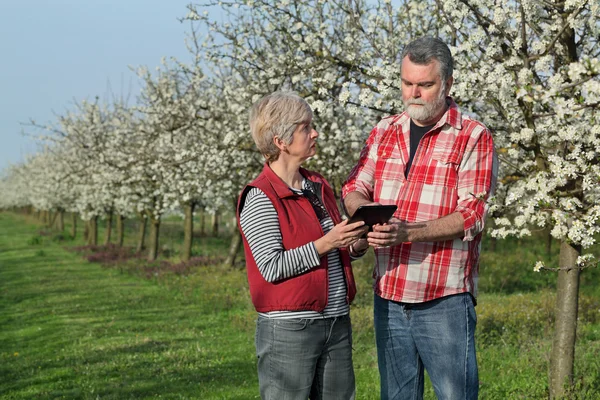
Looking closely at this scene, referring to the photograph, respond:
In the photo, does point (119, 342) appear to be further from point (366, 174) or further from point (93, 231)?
point (93, 231)

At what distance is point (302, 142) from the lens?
3.28 meters

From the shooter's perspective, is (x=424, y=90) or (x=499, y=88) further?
(x=499, y=88)

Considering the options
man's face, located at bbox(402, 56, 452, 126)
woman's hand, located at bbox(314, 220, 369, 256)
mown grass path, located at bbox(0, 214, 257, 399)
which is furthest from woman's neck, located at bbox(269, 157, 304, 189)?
mown grass path, located at bbox(0, 214, 257, 399)

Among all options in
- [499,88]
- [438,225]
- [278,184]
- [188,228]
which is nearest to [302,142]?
[278,184]

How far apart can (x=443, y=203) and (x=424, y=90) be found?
1.80 ft

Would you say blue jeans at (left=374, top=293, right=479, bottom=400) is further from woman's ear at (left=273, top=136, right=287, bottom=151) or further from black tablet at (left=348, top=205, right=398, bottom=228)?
woman's ear at (left=273, top=136, right=287, bottom=151)

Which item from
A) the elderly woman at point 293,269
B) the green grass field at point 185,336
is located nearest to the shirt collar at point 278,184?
the elderly woman at point 293,269

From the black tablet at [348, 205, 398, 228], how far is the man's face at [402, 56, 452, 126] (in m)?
0.58

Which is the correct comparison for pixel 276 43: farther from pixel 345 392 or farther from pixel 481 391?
pixel 345 392

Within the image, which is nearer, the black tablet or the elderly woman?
the black tablet

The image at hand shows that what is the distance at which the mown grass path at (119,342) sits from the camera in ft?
24.0

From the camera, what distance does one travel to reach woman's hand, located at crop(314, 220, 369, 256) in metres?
2.96

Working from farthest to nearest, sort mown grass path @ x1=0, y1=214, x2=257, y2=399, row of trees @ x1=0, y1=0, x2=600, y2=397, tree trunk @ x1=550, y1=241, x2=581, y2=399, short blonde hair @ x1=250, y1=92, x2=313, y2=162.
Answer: mown grass path @ x1=0, y1=214, x2=257, y2=399
tree trunk @ x1=550, y1=241, x2=581, y2=399
row of trees @ x1=0, y1=0, x2=600, y2=397
short blonde hair @ x1=250, y1=92, x2=313, y2=162

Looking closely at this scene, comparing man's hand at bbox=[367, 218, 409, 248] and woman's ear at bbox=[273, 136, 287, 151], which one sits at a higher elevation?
woman's ear at bbox=[273, 136, 287, 151]
